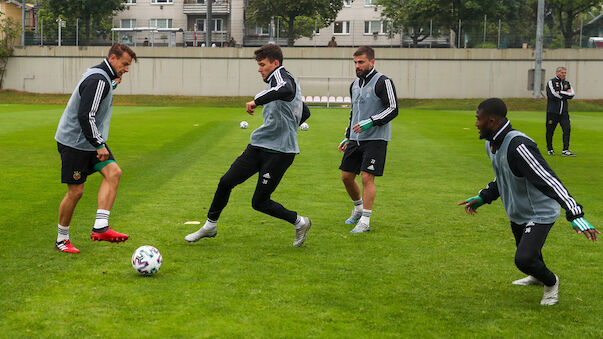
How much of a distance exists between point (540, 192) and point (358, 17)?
69489mm

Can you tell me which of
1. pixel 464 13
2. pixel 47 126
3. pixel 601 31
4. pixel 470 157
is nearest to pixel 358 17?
pixel 464 13

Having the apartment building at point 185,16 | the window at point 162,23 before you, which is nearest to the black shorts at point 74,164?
the apartment building at point 185,16

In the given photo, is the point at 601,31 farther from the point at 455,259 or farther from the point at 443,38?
the point at 455,259

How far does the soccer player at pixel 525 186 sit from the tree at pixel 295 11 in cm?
5586

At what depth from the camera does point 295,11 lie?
63375mm

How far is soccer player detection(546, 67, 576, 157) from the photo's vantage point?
17.9 meters

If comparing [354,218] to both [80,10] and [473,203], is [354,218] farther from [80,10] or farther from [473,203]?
[80,10]

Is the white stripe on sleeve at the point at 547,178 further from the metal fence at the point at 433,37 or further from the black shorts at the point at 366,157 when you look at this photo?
the metal fence at the point at 433,37

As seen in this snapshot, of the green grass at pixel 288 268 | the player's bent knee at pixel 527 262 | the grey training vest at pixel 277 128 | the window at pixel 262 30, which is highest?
the window at pixel 262 30

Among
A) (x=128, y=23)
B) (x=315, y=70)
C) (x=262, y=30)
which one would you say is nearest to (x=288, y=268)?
(x=315, y=70)

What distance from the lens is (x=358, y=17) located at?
240ft

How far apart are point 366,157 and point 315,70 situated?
143 ft

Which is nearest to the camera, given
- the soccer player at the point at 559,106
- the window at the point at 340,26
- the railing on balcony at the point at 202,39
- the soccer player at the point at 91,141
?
the soccer player at the point at 91,141

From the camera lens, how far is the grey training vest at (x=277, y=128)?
756 cm
